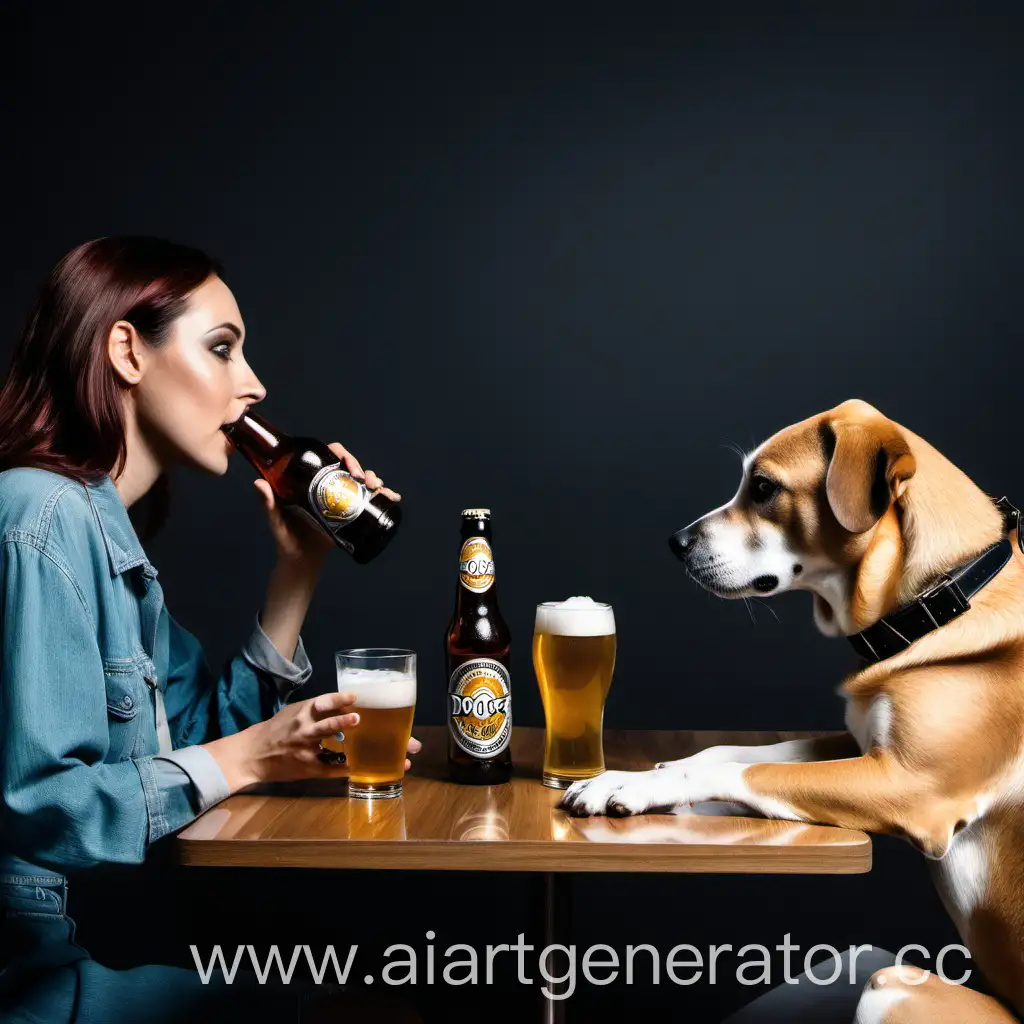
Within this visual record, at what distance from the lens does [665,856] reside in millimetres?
1101

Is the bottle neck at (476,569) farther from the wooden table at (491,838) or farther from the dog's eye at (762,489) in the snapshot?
the dog's eye at (762,489)

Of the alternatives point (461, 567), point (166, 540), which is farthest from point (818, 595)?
point (166, 540)

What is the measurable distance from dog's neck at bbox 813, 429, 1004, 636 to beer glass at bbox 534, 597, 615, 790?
1.10 ft

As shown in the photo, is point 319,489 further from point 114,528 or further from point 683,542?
point 683,542

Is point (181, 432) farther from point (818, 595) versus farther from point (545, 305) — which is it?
point (545, 305)

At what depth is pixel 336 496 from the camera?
153 centimetres

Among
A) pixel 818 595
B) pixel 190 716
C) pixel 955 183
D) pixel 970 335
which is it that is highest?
pixel 955 183

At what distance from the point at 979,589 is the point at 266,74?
1.98 meters

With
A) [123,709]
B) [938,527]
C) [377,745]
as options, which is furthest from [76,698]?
[938,527]

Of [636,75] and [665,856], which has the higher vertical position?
[636,75]

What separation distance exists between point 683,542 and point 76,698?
829mm

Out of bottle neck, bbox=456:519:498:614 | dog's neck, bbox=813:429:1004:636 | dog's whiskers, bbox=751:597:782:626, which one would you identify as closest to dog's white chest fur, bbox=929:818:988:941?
dog's neck, bbox=813:429:1004:636

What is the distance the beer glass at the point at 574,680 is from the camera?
1.32 meters

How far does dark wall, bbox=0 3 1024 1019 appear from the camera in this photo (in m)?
2.47
